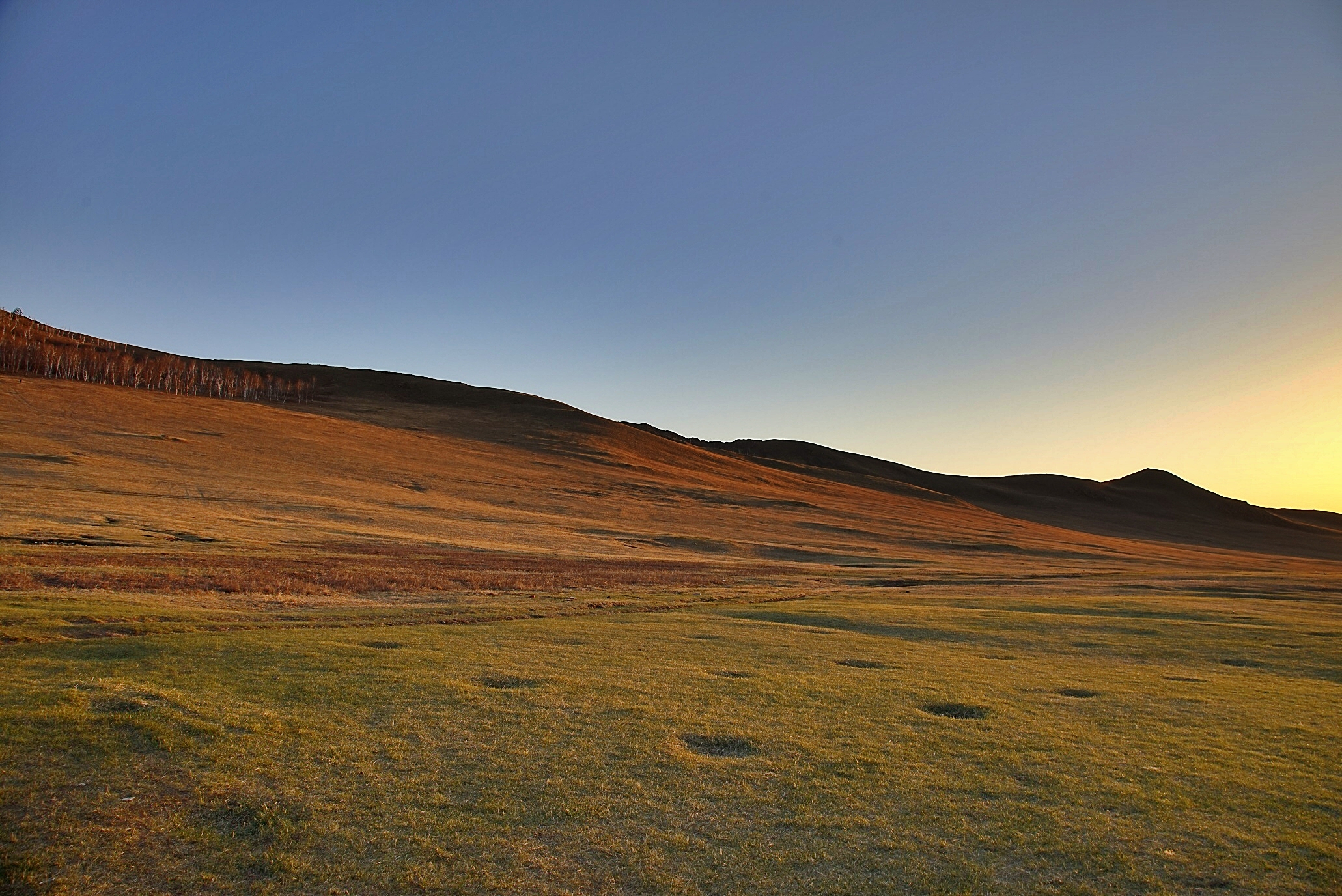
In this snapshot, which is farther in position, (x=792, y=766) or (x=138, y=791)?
(x=792, y=766)

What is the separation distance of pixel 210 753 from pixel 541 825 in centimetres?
384

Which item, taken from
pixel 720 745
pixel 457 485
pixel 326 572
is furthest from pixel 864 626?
pixel 457 485

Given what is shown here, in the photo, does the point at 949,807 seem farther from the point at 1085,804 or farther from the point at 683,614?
the point at 683,614

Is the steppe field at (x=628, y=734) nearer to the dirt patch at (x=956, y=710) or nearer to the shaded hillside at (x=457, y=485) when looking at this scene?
the dirt patch at (x=956, y=710)

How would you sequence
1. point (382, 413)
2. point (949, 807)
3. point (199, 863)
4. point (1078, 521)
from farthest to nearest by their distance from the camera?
point (1078, 521), point (382, 413), point (949, 807), point (199, 863)

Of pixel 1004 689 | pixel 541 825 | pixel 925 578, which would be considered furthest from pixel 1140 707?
pixel 925 578

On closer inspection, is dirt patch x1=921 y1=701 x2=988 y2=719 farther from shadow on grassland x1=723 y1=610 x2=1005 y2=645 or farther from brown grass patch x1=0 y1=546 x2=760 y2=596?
brown grass patch x1=0 y1=546 x2=760 y2=596

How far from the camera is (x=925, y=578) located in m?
43.3

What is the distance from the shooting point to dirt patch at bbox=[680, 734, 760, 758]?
9.59m

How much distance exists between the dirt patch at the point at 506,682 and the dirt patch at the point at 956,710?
230 inches

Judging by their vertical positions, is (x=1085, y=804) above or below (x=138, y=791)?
above

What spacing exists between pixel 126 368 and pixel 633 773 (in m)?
153

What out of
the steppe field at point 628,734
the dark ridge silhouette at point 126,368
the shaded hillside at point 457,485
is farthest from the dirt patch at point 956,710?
the dark ridge silhouette at point 126,368

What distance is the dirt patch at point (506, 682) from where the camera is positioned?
12.1 meters
